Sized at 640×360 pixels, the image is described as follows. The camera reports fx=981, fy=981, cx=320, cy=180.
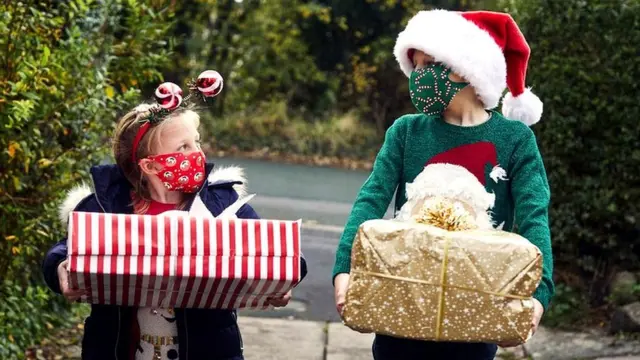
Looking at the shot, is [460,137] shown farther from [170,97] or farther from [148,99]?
[148,99]

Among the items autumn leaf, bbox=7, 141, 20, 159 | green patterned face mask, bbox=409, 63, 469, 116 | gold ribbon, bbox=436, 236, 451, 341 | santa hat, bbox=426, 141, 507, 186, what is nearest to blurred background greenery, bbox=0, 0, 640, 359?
autumn leaf, bbox=7, 141, 20, 159

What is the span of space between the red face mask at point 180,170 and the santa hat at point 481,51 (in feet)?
2.50

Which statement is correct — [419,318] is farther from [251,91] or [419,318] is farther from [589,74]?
[251,91]

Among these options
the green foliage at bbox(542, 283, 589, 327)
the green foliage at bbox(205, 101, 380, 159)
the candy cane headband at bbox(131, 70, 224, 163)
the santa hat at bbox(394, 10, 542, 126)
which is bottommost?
the green foliage at bbox(205, 101, 380, 159)

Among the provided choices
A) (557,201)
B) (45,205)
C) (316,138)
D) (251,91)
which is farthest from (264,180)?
Result: (45,205)

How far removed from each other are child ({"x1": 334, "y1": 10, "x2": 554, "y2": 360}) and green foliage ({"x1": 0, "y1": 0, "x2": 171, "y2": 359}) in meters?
1.70

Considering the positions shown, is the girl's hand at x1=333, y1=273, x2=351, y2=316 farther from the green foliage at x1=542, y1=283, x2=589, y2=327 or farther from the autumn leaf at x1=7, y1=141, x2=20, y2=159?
the green foliage at x1=542, y1=283, x2=589, y2=327

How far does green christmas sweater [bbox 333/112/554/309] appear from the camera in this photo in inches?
119

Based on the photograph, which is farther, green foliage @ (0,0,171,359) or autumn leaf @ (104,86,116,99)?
autumn leaf @ (104,86,116,99)

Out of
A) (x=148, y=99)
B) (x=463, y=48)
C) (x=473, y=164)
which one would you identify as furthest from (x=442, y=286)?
(x=148, y=99)

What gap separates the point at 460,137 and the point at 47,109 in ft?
7.48

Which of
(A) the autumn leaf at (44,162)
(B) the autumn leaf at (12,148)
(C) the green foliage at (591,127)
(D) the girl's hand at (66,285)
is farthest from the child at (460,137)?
(C) the green foliage at (591,127)

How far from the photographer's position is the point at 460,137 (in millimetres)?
3113

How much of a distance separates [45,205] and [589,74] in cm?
356
